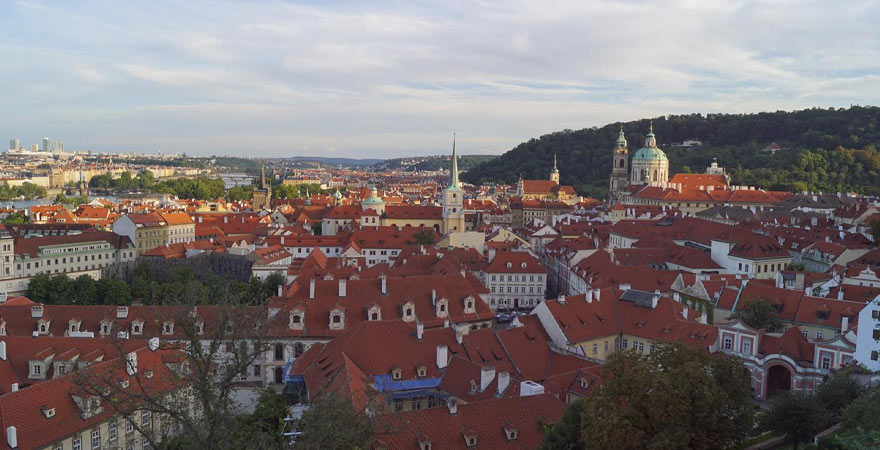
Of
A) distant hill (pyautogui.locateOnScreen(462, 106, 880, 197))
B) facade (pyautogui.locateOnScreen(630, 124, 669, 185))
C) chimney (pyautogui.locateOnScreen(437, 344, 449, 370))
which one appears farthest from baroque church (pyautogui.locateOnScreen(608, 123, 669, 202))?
chimney (pyautogui.locateOnScreen(437, 344, 449, 370))

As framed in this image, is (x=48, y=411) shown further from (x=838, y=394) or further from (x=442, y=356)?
(x=838, y=394)

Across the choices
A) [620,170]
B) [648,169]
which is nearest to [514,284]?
[648,169]

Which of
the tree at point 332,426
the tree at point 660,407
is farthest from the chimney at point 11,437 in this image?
the tree at point 660,407

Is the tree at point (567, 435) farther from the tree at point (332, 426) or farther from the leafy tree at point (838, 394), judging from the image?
the leafy tree at point (838, 394)

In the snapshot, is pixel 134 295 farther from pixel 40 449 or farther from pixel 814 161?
pixel 814 161

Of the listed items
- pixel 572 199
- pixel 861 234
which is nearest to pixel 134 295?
pixel 861 234

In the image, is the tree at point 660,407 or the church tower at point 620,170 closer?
the tree at point 660,407
